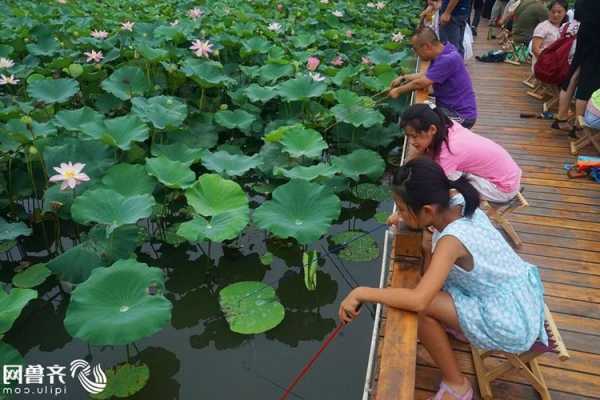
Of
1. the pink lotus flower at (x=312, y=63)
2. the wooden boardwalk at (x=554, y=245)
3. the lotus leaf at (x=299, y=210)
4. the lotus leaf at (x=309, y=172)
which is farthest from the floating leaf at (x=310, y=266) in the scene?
the pink lotus flower at (x=312, y=63)

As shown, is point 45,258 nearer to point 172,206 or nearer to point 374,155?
point 172,206

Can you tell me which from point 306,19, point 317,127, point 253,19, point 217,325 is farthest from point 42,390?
point 306,19

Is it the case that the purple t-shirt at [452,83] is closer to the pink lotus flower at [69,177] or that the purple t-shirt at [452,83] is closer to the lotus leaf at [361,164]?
the lotus leaf at [361,164]

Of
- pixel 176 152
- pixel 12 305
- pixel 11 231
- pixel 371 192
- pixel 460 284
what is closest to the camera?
pixel 460 284

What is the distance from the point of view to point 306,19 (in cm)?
748

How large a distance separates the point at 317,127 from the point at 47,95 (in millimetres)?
2422

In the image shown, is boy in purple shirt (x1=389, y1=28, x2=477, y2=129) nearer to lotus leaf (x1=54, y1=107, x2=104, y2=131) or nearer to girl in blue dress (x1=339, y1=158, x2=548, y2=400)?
girl in blue dress (x1=339, y1=158, x2=548, y2=400)

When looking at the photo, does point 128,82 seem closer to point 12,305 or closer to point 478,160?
point 12,305

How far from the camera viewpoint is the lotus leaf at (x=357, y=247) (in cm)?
329

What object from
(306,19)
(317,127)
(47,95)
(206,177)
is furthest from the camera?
(306,19)

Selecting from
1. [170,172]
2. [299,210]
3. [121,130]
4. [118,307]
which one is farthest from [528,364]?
[121,130]

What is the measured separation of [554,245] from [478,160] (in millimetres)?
855

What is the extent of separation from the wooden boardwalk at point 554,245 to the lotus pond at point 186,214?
A: 31.9 inches

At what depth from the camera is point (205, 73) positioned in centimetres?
472
